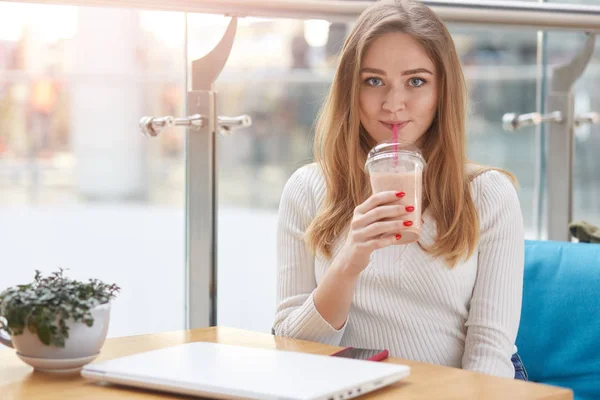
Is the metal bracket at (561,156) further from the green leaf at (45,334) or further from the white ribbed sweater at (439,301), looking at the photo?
the green leaf at (45,334)

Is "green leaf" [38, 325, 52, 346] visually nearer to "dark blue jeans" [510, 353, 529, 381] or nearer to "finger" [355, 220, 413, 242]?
"finger" [355, 220, 413, 242]

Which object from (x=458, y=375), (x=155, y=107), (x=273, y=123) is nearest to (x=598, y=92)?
(x=273, y=123)

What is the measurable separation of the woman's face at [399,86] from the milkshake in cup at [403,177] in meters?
0.31

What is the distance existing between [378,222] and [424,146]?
1.56 feet

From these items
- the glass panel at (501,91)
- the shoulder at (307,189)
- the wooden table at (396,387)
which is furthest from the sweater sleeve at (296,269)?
the glass panel at (501,91)

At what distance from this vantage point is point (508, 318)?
157cm

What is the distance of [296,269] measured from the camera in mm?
1698

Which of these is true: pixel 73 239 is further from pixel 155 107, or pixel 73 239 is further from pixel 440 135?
pixel 440 135

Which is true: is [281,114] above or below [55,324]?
above

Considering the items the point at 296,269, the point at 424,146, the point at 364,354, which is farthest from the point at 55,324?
the point at 424,146

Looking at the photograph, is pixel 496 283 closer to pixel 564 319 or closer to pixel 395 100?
pixel 564 319

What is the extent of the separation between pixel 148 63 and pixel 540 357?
1.74 metres

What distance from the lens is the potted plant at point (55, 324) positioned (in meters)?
1.08

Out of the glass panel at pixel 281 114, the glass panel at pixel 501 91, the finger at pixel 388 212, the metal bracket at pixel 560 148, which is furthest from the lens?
the glass panel at pixel 501 91
